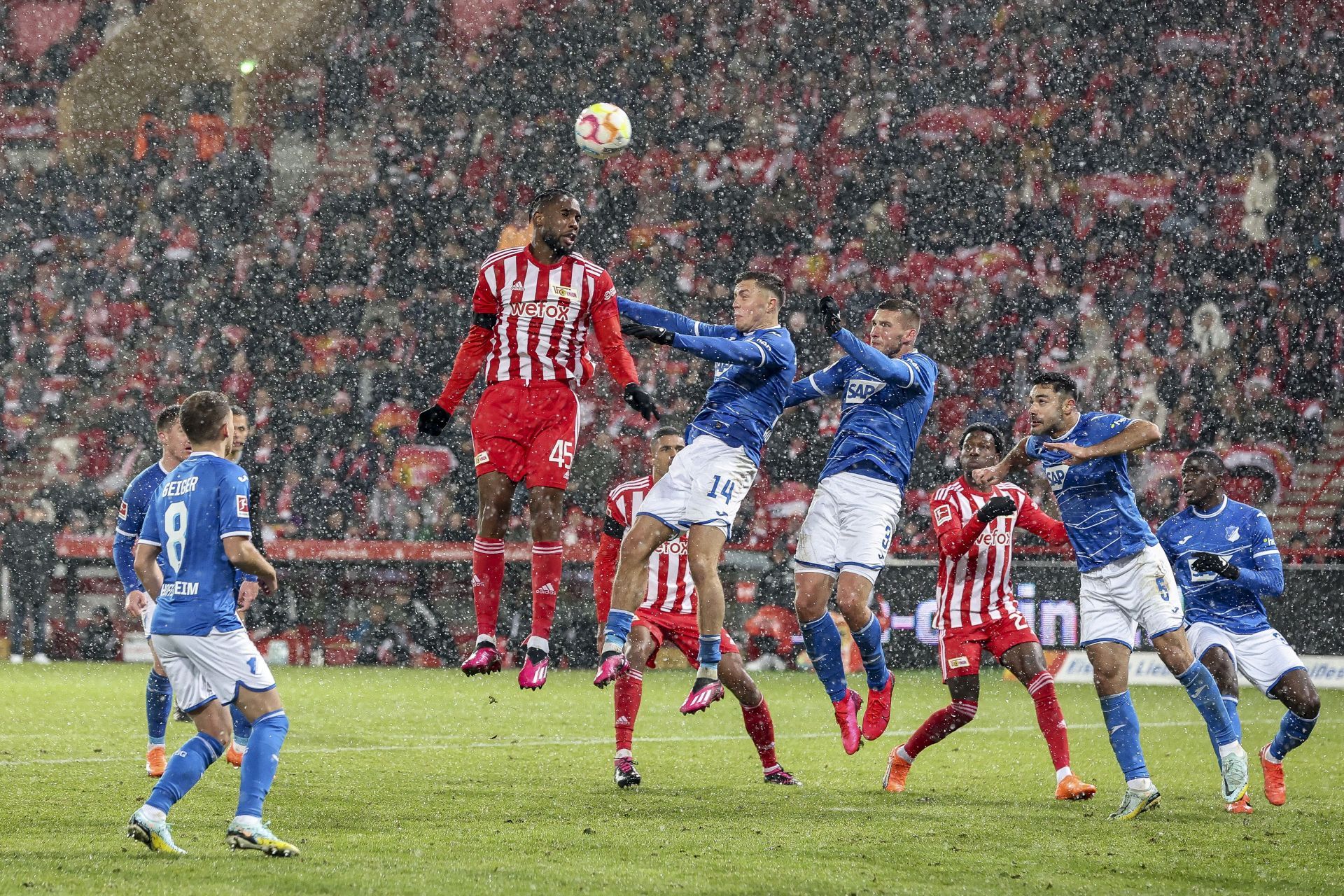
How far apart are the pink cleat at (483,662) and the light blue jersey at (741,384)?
1779 mm

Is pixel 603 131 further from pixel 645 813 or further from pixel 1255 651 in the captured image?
pixel 1255 651

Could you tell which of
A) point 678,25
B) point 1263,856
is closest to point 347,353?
point 678,25

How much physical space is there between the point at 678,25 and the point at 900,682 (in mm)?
10669

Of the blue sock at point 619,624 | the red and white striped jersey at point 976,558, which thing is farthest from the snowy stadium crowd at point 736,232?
the blue sock at point 619,624

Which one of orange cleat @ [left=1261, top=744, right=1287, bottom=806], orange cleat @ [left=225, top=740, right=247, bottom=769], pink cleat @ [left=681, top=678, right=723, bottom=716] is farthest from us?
orange cleat @ [left=225, top=740, right=247, bottom=769]

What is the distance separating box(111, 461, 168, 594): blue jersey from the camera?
8797 millimetres

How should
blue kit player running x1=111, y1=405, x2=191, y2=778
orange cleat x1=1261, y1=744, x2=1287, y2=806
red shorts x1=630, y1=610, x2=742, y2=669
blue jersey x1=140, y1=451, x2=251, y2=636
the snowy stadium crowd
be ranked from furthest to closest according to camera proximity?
the snowy stadium crowd → red shorts x1=630, y1=610, x2=742, y2=669 → blue kit player running x1=111, y1=405, x2=191, y2=778 → orange cleat x1=1261, y1=744, x2=1287, y2=806 → blue jersey x1=140, y1=451, x2=251, y2=636

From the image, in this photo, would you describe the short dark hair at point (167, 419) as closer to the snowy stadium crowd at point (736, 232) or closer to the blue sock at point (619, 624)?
the blue sock at point (619, 624)

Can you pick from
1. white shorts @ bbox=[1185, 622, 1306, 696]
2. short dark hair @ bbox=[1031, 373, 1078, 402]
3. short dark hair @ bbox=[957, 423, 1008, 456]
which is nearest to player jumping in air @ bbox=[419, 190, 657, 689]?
short dark hair @ bbox=[1031, 373, 1078, 402]

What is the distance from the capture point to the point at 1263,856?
6.56 m

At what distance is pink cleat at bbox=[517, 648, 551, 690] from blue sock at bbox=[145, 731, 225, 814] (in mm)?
1861

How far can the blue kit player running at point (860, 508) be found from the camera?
8.51 meters

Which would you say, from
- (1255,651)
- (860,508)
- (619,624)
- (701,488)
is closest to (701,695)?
(619,624)

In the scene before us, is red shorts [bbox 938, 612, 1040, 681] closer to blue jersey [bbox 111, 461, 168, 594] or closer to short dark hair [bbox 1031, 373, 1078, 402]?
short dark hair [bbox 1031, 373, 1078, 402]
